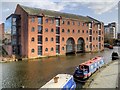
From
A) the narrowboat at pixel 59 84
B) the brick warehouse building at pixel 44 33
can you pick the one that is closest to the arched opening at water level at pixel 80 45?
the brick warehouse building at pixel 44 33

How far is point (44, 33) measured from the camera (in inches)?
1873

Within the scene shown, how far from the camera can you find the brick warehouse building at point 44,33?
4484cm

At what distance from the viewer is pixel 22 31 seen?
46062mm

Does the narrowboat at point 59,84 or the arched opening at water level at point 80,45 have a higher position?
the arched opening at water level at point 80,45

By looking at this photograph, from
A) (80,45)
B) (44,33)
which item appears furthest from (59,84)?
(80,45)

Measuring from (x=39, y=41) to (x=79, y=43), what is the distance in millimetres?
16941

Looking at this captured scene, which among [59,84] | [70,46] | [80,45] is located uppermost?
[80,45]

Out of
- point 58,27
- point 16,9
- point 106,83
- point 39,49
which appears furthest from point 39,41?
point 106,83

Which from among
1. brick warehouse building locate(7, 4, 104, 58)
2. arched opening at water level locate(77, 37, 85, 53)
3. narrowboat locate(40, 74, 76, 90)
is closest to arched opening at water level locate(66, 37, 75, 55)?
brick warehouse building locate(7, 4, 104, 58)

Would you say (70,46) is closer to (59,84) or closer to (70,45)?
(70,45)

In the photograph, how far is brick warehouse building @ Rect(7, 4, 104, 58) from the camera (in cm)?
4484

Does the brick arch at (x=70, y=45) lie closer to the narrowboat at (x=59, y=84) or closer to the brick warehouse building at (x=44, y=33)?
the brick warehouse building at (x=44, y=33)

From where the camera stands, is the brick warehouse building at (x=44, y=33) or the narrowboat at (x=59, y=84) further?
the brick warehouse building at (x=44, y=33)

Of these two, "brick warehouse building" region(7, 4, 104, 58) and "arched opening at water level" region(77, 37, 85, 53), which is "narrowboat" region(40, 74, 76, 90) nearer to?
"brick warehouse building" region(7, 4, 104, 58)
